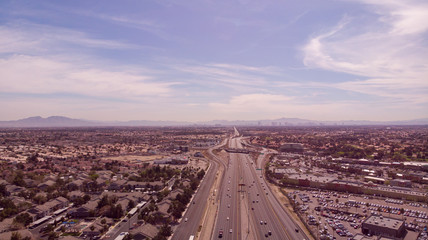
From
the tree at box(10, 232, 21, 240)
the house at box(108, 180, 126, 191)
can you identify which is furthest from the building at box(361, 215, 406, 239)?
the house at box(108, 180, 126, 191)

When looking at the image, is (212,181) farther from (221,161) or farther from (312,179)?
(221,161)

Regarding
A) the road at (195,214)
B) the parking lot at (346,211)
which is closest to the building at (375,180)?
the parking lot at (346,211)

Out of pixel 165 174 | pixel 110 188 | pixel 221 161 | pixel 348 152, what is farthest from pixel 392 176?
pixel 110 188

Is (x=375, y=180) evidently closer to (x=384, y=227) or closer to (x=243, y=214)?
(x=384, y=227)

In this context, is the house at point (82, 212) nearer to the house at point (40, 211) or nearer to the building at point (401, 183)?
the house at point (40, 211)

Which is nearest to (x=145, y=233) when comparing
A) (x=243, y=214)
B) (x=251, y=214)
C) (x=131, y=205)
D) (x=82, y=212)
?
(x=131, y=205)
